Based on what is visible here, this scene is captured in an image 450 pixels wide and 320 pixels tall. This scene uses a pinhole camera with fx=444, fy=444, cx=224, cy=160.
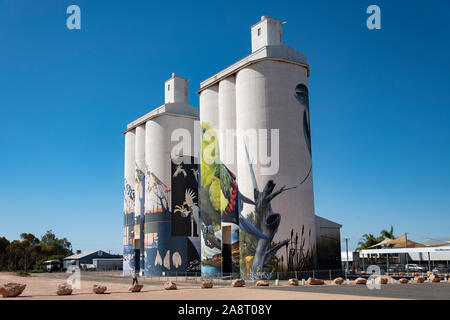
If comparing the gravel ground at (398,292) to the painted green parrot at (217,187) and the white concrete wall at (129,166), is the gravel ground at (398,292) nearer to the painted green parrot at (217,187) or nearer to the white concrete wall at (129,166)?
the painted green parrot at (217,187)

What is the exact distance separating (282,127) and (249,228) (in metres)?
9.66

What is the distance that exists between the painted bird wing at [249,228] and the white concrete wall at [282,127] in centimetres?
82

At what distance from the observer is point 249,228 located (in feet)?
131

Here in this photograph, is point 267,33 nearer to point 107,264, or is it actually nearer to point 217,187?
point 217,187

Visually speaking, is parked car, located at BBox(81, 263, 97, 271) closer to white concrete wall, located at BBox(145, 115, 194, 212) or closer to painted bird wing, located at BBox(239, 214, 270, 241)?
white concrete wall, located at BBox(145, 115, 194, 212)

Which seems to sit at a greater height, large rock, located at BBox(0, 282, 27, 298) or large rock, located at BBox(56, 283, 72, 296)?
large rock, located at BBox(0, 282, 27, 298)

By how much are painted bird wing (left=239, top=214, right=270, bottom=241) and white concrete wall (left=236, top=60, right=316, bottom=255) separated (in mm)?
815

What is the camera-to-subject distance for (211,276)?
147 ft

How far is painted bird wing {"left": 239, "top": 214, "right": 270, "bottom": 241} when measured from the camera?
128 ft

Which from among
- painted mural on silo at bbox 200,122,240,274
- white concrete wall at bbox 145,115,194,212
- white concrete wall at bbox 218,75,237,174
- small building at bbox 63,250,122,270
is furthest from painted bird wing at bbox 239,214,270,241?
small building at bbox 63,250,122,270

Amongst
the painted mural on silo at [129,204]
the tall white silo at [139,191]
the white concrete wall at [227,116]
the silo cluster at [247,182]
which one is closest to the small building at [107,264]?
the painted mural on silo at [129,204]
